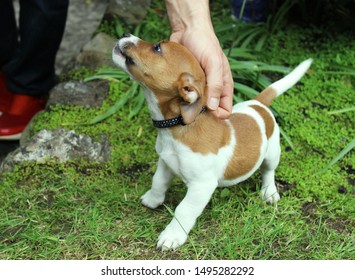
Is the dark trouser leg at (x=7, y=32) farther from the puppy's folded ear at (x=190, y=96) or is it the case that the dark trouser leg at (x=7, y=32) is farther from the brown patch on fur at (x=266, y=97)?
the puppy's folded ear at (x=190, y=96)

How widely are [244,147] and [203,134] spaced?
0.96ft

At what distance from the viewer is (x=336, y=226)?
10.4ft

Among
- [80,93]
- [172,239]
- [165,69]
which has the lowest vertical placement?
[80,93]

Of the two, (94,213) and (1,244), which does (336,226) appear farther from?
(1,244)

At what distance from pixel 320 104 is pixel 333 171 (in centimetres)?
72

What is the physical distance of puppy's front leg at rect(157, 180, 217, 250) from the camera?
280cm

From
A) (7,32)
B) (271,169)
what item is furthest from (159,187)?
(7,32)

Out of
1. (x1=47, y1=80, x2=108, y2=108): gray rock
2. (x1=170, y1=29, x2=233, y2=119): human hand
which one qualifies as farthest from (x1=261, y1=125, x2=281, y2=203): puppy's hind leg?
(x1=47, y1=80, x2=108, y2=108): gray rock

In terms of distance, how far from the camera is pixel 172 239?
9.48ft

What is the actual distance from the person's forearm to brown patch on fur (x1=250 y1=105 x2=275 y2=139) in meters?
0.53

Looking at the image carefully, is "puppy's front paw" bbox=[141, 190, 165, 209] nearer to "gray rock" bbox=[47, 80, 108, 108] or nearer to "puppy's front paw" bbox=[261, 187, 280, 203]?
"puppy's front paw" bbox=[261, 187, 280, 203]

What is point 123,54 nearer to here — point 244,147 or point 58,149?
point 244,147

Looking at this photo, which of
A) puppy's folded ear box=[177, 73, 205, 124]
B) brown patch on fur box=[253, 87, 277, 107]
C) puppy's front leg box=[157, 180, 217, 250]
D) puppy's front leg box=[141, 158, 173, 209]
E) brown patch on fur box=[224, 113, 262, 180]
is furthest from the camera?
brown patch on fur box=[253, 87, 277, 107]
